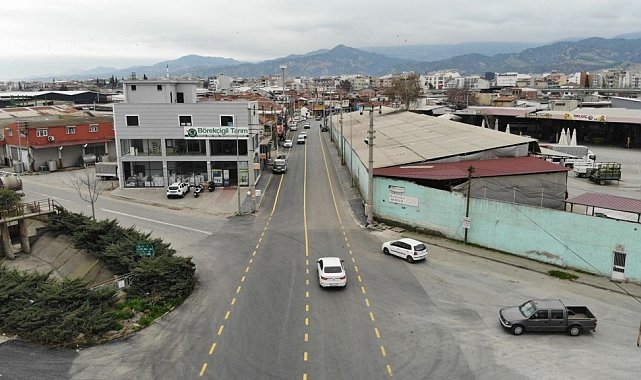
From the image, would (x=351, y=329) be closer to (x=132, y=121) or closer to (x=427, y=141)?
(x=427, y=141)

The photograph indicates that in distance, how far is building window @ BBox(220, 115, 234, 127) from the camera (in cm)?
5144

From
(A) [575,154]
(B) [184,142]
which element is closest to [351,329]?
(B) [184,142]

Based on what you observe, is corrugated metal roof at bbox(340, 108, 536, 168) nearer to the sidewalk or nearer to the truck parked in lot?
the truck parked in lot

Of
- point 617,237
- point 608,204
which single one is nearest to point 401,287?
point 617,237

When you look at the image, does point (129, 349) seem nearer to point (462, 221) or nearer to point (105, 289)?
point (105, 289)

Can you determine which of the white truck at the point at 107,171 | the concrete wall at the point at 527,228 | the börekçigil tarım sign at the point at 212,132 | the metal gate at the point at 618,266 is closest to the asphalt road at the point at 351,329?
the metal gate at the point at 618,266

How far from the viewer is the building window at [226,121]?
5144 cm

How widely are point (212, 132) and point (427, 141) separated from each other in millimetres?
22293

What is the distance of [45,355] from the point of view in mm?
19297

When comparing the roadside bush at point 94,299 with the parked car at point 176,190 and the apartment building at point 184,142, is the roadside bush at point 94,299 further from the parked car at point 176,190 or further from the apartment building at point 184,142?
the apartment building at point 184,142

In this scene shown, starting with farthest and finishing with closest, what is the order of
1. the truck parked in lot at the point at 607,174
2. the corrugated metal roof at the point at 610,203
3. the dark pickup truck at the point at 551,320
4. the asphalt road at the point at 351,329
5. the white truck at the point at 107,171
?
the white truck at the point at 107,171, the truck parked in lot at the point at 607,174, the corrugated metal roof at the point at 610,203, the dark pickup truck at the point at 551,320, the asphalt road at the point at 351,329

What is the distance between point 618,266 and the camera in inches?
1033

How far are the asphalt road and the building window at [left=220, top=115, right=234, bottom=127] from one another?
70.6 ft

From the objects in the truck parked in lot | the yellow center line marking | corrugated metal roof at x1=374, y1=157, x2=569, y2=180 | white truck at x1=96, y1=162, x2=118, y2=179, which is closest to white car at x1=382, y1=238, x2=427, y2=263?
corrugated metal roof at x1=374, y1=157, x2=569, y2=180
